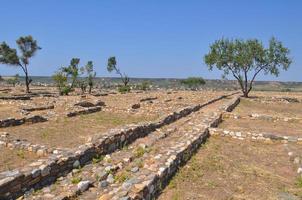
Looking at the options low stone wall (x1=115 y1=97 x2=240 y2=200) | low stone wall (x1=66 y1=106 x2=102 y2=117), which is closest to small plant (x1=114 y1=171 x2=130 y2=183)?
low stone wall (x1=115 y1=97 x2=240 y2=200)

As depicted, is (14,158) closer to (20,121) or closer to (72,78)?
(20,121)

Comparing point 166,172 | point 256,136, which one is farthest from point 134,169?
point 256,136

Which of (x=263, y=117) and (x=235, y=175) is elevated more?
(x=263, y=117)

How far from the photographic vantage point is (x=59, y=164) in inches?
351

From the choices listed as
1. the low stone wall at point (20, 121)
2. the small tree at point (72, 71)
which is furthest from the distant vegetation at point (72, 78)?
the low stone wall at point (20, 121)

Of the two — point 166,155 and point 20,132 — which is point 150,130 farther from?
point 20,132

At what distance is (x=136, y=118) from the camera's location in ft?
71.4

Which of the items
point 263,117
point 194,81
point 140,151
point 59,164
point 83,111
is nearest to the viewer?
point 59,164

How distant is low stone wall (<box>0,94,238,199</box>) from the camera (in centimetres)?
737

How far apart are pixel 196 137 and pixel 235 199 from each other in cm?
524

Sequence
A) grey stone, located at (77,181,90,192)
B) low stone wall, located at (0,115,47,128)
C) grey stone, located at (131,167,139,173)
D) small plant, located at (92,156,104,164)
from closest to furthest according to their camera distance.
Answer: grey stone, located at (77,181,90,192) < grey stone, located at (131,167,139,173) < small plant, located at (92,156,104,164) < low stone wall, located at (0,115,47,128)

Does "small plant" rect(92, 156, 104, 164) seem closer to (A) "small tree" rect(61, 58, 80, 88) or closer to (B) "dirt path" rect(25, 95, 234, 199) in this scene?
(B) "dirt path" rect(25, 95, 234, 199)

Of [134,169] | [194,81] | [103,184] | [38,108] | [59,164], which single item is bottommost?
[38,108]

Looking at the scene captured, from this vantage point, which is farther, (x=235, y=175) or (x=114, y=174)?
(x=235, y=175)
